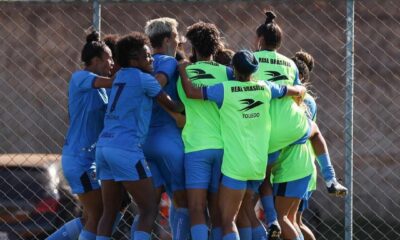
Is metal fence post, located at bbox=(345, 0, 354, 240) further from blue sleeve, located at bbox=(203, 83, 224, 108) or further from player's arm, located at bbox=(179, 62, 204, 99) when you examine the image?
player's arm, located at bbox=(179, 62, 204, 99)

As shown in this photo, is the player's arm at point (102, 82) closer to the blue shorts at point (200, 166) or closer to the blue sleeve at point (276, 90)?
the blue shorts at point (200, 166)

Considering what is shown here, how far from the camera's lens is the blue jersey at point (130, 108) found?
815 cm

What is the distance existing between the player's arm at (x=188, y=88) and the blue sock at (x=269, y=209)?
1128 mm

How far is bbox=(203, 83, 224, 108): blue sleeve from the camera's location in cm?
821

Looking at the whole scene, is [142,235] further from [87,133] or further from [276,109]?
[276,109]

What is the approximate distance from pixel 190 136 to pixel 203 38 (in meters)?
0.79

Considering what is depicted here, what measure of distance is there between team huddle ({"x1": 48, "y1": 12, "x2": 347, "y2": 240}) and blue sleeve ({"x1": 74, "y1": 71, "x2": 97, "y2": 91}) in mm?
11

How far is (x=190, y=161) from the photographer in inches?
327

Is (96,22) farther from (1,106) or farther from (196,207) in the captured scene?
(1,106)

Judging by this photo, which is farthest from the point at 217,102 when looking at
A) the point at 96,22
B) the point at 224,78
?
the point at 96,22

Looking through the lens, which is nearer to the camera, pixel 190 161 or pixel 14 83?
pixel 190 161

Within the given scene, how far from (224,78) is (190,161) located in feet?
2.36

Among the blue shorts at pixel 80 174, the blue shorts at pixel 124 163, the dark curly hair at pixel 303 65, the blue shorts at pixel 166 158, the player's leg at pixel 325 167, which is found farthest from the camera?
the dark curly hair at pixel 303 65

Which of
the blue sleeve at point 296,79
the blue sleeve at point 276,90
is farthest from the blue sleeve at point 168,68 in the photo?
the blue sleeve at point 296,79
